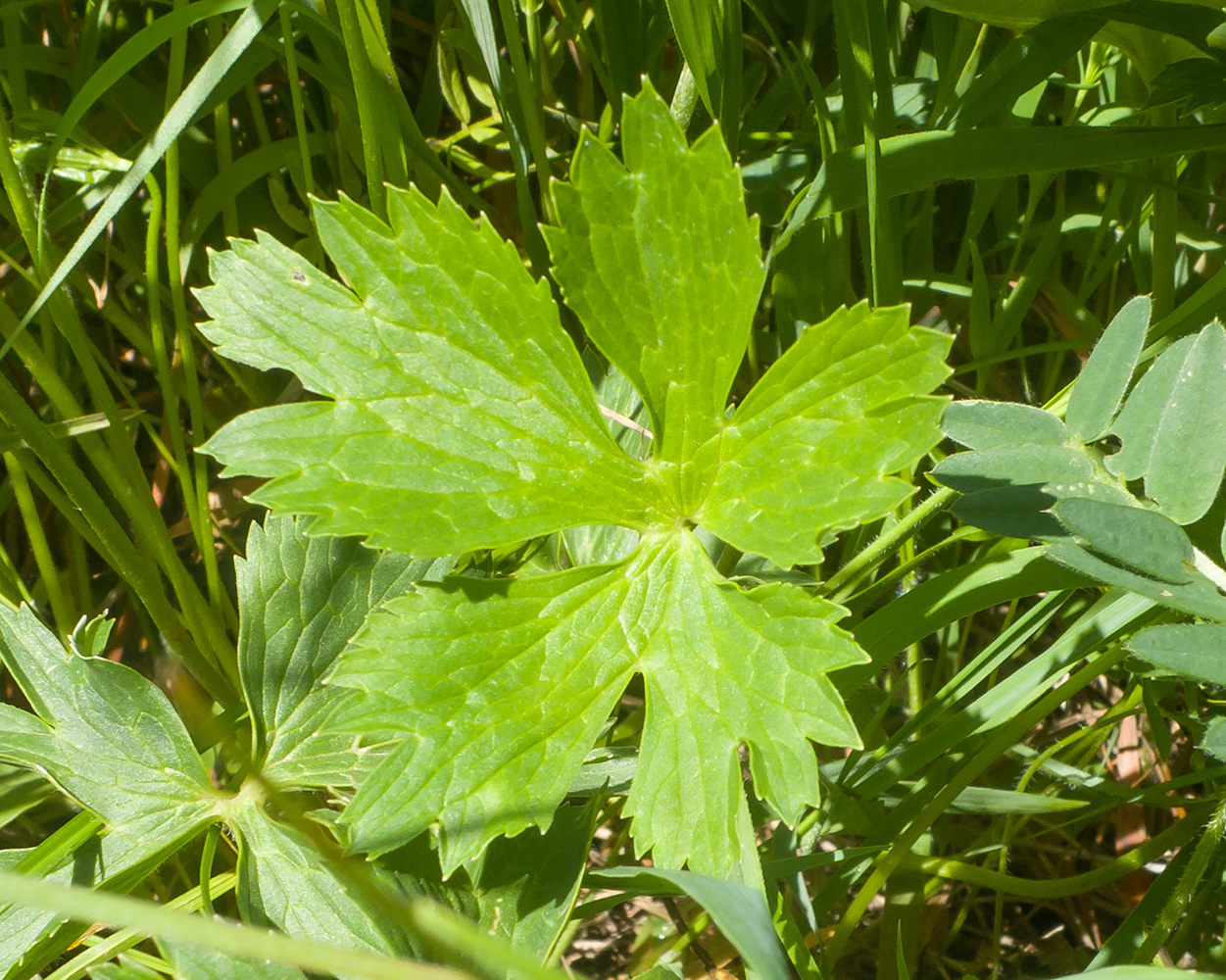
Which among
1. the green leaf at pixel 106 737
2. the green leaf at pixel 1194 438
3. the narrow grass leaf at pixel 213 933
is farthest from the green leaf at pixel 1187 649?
the green leaf at pixel 106 737

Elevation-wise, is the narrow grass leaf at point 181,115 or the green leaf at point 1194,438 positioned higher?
the narrow grass leaf at point 181,115

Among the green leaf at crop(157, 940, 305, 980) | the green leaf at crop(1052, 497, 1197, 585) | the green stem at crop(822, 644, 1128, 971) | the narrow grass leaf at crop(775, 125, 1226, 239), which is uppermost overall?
the narrow grass leaf at crop(775, 125, 1226, 239)

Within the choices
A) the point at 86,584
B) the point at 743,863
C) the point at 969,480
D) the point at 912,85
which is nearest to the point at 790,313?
the point at 912,85

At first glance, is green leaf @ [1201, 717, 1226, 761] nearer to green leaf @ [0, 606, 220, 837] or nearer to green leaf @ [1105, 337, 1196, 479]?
green leaf @ [1105, 337, 1196, 479]

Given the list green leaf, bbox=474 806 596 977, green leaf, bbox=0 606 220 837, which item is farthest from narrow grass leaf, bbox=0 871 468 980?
green leaf, bbox=0 606 220 837

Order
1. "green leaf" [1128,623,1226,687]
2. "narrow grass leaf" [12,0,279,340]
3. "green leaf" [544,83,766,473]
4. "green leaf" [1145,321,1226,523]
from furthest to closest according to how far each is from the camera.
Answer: "narrow grass leaf" [12,0,279,340]
"green leaf" [544,83,766,473]
"green leaf" [1145,321,1226,523]
"green leaf" [1128,623,1226,687]

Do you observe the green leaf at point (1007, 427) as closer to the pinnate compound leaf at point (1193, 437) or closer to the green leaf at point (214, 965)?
the pinnate compound leaf at point (1193, 437)
